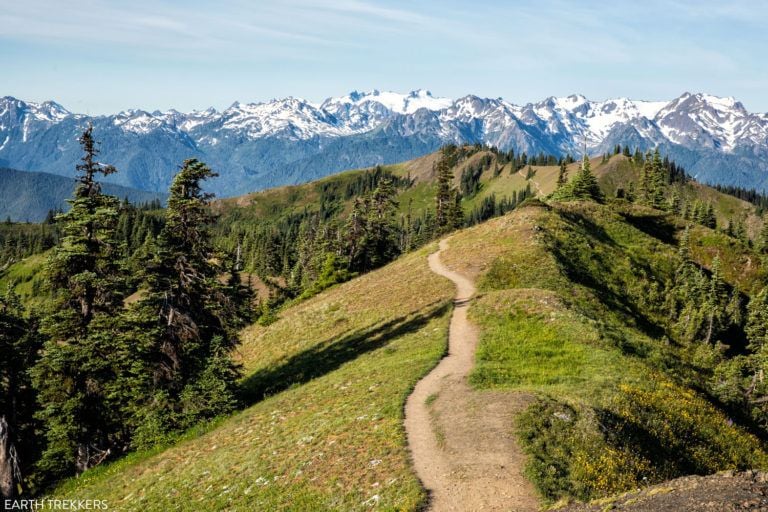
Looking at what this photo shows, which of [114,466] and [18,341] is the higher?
[18,341]

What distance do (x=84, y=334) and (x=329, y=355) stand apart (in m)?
15.6

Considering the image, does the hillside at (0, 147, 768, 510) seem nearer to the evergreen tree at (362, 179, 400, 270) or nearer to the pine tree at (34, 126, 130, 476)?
the pine tree at (34, 126, 130, 476)

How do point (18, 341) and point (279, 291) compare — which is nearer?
point (18, 341)

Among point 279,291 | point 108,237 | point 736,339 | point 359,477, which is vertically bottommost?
Result: point 279,291

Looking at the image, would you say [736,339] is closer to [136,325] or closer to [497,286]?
[497,286]

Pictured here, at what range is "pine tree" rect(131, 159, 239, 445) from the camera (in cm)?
3023

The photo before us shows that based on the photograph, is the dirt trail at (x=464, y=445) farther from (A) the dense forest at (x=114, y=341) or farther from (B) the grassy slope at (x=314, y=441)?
(A) the dense forest at (x=114, y=341)

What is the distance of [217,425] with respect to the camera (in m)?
29.2

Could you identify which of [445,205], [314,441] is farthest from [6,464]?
[445,205]

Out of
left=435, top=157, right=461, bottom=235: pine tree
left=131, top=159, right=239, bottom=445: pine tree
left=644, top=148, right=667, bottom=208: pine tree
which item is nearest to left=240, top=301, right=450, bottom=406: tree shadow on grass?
left=131, top=159, right=239, bottom=445: pine tree

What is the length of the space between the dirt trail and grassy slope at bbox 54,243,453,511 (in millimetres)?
719

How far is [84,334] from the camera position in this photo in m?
31.1

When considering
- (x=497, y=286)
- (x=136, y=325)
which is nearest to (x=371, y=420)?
(x=136, y=325)

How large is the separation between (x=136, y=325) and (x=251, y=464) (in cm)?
1526
